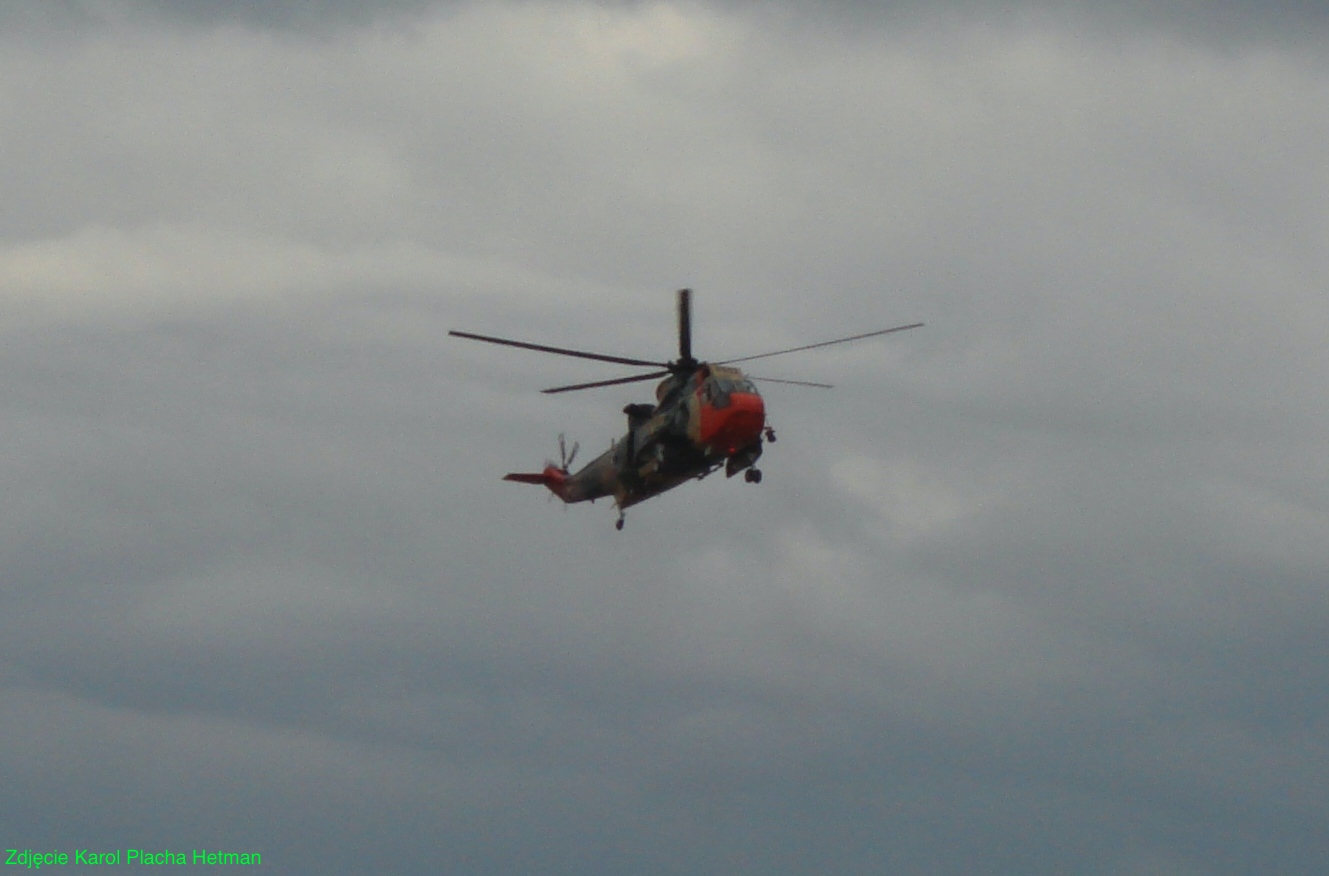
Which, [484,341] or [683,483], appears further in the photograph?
[683,483]

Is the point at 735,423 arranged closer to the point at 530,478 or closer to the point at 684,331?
the point at 684,331

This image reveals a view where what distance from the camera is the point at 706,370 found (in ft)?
278

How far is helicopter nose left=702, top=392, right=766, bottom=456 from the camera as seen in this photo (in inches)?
3219

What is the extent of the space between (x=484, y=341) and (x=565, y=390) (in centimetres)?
384

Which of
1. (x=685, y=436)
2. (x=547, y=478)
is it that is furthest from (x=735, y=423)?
(x=547, y=478)

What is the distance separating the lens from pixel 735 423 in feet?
268

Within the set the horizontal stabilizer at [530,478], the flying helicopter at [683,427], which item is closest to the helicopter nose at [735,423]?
the flying helicopter at [683,427]

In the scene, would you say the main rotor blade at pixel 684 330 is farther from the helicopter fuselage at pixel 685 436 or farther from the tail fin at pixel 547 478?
the tail fin at pixel 547 478

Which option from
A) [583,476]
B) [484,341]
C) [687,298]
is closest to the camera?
[484,341]

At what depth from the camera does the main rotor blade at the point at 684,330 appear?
8762 centimetres

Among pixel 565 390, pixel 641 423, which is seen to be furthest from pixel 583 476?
pixel 565 390

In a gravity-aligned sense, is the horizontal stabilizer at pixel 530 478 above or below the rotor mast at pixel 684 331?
below

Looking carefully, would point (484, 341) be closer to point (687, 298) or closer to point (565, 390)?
point (565, 390)

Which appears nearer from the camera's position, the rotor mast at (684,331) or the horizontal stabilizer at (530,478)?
the rotor mast at (684,331)
